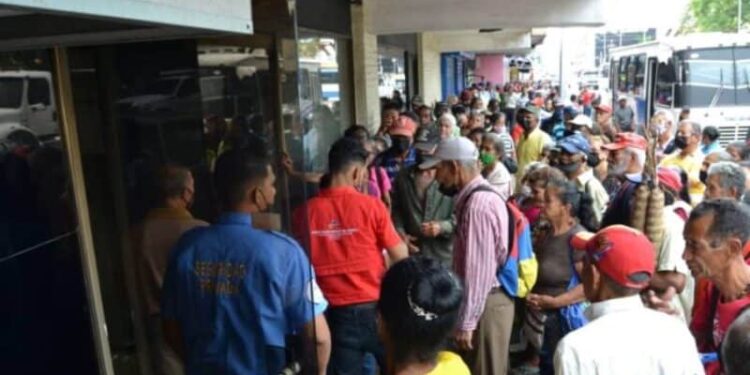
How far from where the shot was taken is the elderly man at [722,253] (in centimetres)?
264

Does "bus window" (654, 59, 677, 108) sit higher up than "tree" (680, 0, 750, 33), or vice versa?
"tree" (680, 0, 750, 33)

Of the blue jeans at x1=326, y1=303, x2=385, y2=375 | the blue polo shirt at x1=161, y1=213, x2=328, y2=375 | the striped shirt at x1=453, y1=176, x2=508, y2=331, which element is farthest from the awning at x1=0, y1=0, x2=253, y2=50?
the blue jeans at x1=326, y1=303, x2=385, y2=375

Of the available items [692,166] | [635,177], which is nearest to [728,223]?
[635,177]

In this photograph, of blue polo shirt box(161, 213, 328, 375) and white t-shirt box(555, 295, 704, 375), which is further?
blue polo shirt box(161, 213, 328, 375)

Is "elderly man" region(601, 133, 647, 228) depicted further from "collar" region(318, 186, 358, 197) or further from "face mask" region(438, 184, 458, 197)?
"collar" region(318, 186, 358, 197)

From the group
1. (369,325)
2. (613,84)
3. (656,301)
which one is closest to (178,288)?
(369,325)

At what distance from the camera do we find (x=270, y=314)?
2.75 m

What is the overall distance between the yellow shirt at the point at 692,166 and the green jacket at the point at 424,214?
2.70 metres

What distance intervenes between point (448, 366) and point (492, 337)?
197 cm

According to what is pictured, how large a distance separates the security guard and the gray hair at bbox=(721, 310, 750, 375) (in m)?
1.55

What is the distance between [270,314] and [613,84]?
22.4 meters

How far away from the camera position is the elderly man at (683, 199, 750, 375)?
8.67ft

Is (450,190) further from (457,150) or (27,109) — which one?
(27,109)

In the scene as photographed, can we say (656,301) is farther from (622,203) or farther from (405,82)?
(405,82)
